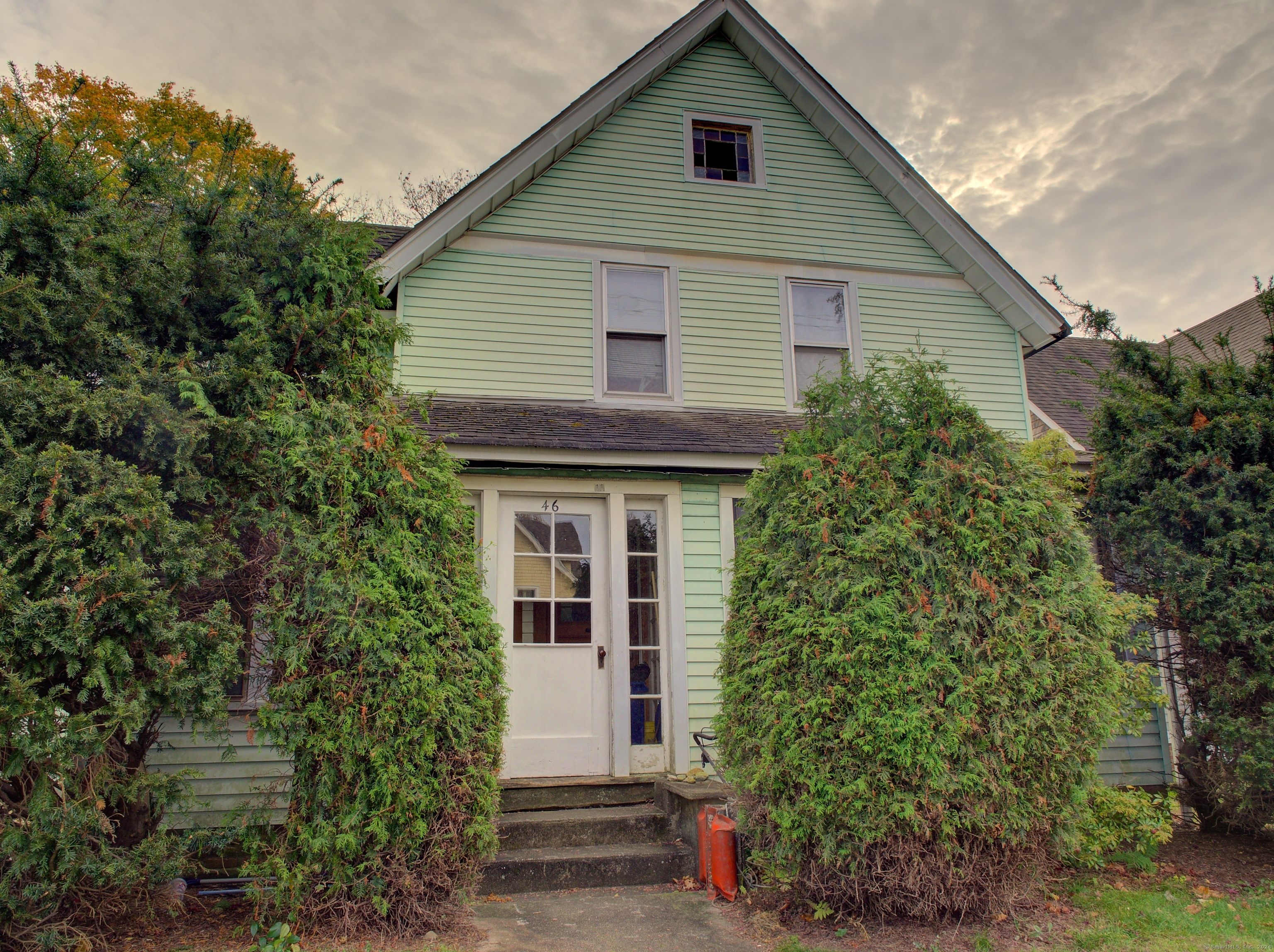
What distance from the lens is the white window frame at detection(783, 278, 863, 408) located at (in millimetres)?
8305

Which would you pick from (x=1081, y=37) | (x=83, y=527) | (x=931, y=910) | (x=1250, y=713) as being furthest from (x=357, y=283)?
(x=1081, y=37)

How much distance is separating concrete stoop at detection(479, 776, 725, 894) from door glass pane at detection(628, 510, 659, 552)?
2.05 meters

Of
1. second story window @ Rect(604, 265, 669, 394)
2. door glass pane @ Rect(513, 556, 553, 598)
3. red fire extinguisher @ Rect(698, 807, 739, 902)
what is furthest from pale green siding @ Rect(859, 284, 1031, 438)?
red fire extinguisher @ Rect(698, 807, 739, 902)

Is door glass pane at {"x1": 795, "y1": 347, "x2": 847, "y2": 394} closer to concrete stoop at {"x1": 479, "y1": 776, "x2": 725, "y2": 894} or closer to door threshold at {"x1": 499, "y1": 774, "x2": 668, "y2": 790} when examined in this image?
door threshold at {"x1": 499, "y1": 774, "x2": 668, "y2": 790}

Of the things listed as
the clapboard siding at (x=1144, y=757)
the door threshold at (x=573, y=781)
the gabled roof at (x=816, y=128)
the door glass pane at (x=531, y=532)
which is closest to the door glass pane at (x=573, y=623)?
the door glass pane at (x=531, y=532)

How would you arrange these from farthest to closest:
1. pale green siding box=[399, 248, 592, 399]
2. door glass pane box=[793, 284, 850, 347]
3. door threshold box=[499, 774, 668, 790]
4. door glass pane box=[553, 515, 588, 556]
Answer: door glass pane box=[793, 284, 850, 347]
pale green siding box=[399, 248, 592, 399]
door glass pane box=[553, 515, 588, 556]
door threshold box=[499, 774, 668, 790]

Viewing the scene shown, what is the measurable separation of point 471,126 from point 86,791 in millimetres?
12842

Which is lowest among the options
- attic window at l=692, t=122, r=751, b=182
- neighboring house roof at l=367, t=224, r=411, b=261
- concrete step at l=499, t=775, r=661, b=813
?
concrete step at l=499, t=775, r=661, b=813

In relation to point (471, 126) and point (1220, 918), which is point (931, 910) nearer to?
point (1220, 918)

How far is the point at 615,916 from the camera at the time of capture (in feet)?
14.6

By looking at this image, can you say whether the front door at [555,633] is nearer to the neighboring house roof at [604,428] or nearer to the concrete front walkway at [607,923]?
the neighboring house roof at [604,428]

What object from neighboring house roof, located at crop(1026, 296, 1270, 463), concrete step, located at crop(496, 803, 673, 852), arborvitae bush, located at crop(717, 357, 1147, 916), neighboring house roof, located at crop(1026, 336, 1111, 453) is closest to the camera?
arborvitae bush, located at crop(717, 357, 1147, 916)

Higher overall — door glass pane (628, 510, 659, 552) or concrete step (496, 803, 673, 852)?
door glass pane (628, 510, 659, 552)

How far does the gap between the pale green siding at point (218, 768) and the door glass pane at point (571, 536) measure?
2808 mm
